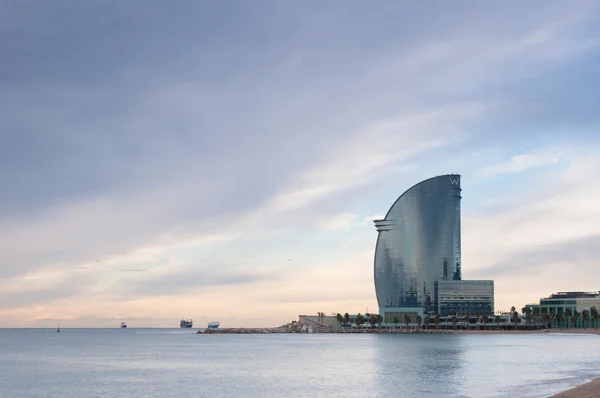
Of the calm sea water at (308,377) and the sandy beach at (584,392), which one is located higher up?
the sandy beach at (584,392)

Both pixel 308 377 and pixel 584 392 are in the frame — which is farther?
pixel 308 377

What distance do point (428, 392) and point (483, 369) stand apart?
29.4 meters

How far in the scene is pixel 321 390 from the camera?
3120 inches

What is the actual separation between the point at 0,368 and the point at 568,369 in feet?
288

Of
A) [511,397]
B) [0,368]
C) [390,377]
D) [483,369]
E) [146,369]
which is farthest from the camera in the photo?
[0,368]

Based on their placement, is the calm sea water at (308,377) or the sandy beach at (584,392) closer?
the sandy beach at (584,392)

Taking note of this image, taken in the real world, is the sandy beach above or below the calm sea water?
above

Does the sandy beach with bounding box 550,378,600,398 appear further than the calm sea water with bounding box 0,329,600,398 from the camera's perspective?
No

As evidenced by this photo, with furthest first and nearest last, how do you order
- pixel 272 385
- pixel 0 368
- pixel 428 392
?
1. pixel 0 368
2. pixel 272 385
3. pixel 428 392

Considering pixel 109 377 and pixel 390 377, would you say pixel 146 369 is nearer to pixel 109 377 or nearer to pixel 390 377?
pixel 109 377

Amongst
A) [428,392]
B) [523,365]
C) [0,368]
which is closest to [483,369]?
[523,365]

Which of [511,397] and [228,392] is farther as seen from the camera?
[228,392]

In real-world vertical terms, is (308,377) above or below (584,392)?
below

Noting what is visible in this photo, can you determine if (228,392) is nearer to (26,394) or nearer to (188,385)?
(188,385)
